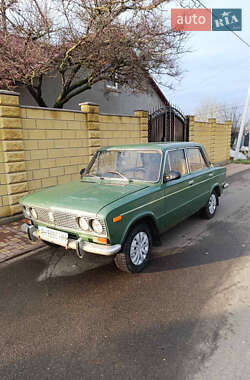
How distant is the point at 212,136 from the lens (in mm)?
16297

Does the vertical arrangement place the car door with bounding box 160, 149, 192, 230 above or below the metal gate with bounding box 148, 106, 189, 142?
below

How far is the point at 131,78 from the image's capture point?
10.6m

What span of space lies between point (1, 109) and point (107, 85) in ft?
31.6

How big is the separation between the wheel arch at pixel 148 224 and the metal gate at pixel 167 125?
7.40m

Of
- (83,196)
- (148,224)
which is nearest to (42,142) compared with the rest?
(83,196)

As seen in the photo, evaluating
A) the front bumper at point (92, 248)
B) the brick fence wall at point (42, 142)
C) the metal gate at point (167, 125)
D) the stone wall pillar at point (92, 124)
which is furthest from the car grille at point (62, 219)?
the metal gate at point (167, 125)

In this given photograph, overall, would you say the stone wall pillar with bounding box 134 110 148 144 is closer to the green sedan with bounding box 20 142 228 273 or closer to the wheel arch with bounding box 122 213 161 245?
the green sedan with bounding box 20 142 228 273

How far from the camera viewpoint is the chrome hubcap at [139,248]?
3.62 metres

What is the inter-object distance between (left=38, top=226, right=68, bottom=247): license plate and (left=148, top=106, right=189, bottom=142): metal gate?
7.96m

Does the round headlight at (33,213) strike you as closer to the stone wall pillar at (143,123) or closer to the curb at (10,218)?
the curb at (10,218)

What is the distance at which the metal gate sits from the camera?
36.4 feet

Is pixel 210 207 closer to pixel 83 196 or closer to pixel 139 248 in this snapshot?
pixel 139 248

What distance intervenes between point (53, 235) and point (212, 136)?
14.8 meters

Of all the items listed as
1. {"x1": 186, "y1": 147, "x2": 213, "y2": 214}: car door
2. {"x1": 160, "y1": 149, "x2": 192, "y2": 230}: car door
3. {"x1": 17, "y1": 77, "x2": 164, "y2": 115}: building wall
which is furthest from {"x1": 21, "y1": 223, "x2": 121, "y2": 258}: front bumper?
{"x1": 17, "y1": 77, "x2": 164, "y2": 115}: building wall
